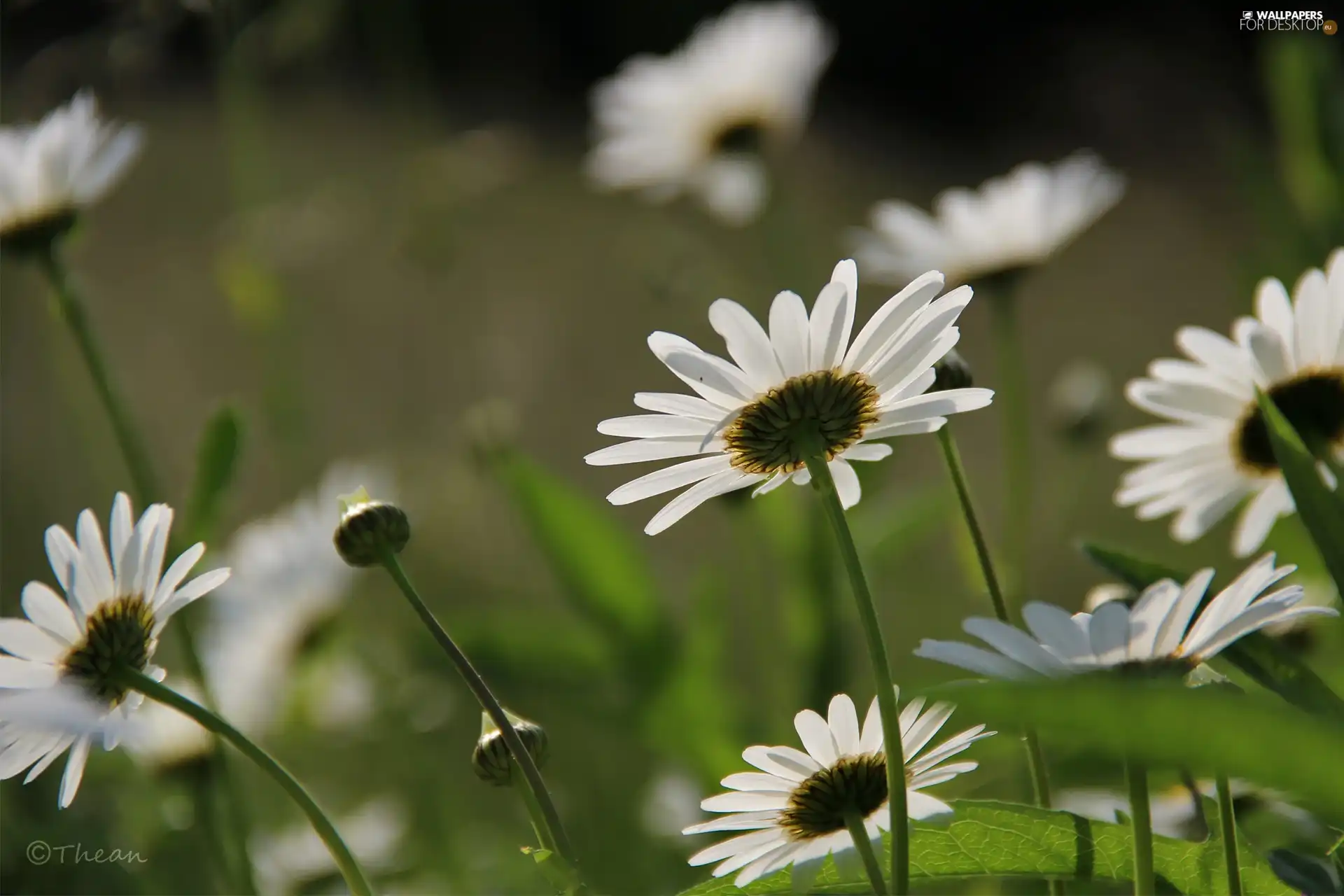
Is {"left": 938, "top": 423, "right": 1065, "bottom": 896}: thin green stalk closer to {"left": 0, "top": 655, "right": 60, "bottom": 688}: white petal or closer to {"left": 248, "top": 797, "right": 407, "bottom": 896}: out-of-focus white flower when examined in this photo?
{"left": 0, "top": 655, "right": 60, "bottom": 688}: white petal

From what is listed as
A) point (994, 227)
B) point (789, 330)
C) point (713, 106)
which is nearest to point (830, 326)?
point (789, 330)

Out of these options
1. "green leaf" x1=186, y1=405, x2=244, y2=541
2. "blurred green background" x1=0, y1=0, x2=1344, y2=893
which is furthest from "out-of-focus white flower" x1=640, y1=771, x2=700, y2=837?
"green leaf" x1=186, y1=405, x2=244, y2=541

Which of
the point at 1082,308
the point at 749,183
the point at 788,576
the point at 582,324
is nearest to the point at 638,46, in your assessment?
the point at 582,324

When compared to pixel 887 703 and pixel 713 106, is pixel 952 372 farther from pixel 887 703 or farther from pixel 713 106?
pixel 713 106

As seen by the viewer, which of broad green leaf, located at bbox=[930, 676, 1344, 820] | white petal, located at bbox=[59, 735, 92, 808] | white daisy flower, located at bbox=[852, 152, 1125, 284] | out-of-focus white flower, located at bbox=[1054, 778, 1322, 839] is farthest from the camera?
white daisy flower, located at bbox=[852, 152, 1125, 284]

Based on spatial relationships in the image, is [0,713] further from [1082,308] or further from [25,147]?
[1082,308]

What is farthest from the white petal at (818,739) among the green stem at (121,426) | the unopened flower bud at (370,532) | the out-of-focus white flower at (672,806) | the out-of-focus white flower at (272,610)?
the out-of-focus white flower at (272,610)
